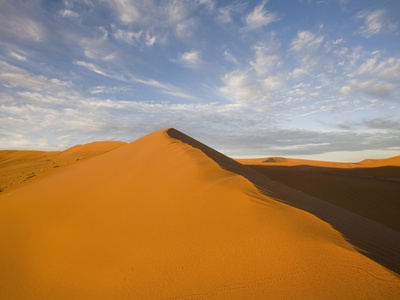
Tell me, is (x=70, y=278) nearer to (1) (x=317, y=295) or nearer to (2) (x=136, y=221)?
(2) (x=136, y=221)

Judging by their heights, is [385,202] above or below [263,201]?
below

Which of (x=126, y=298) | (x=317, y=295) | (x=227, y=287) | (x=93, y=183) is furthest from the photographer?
(x=93, y=183)

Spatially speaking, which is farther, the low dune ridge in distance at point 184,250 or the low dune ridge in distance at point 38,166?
the low dune ridge in distance at point 38,166

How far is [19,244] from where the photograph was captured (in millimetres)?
4914

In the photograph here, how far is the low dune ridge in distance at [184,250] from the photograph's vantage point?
104 inches

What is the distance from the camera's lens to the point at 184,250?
352 centimetres

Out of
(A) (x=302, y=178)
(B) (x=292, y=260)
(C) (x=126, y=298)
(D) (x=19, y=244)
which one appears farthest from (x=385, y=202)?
(D) (x=19, y=244)

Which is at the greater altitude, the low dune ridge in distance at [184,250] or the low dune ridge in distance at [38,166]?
the low dune ridge in distance at [38,166]

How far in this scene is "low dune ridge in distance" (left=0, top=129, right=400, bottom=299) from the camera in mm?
2651

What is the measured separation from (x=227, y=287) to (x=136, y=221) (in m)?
2.41

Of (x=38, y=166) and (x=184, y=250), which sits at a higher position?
(x=38, y=166)

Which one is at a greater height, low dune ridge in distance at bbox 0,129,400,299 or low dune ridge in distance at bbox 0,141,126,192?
low dune ridge in distance at bbox 0,141,126,192

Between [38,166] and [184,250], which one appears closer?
[184,250]

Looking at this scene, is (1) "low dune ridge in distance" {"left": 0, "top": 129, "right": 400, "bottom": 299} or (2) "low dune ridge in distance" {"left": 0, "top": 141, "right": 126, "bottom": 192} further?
(2) "low dune ridge in distance" {"left": 0, "top": 141, "right": 126, "bottom": 192}
